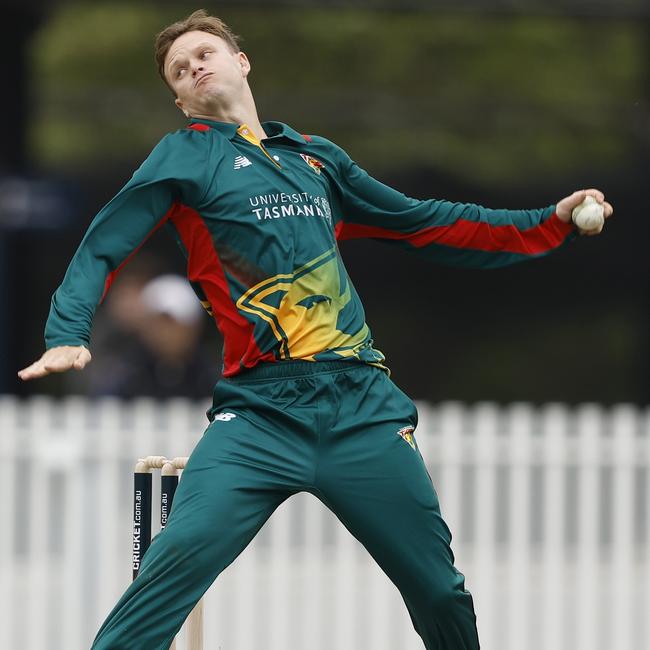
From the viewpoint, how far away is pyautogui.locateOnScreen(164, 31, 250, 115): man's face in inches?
175

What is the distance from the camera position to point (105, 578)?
25.4ft

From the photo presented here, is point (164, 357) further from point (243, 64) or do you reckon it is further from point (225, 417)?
point (225, 417)

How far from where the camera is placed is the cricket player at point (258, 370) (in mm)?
4109

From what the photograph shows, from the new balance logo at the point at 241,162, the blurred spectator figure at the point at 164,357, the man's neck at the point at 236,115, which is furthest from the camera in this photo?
the blurred spectator figure at the point at 164,357

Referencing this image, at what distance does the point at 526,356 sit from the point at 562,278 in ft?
13.1

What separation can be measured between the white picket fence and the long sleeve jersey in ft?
11.4

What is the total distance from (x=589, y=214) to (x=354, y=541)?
3.69 metres

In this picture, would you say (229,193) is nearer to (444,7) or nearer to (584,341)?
(444,7)

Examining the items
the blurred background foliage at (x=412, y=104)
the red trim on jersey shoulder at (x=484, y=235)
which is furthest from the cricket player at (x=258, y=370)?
the blurred background foliage at (x=412, y=104)

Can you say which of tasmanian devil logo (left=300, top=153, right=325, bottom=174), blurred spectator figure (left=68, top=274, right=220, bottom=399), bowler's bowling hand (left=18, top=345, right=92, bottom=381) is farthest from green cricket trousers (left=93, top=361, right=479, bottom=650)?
blurred spectator figure (left=68, top=274, right=220, bottom=399)

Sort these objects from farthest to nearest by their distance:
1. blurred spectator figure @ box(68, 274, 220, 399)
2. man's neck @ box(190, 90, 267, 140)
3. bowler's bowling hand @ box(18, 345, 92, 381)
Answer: blurred spectator figure @ box(68, 274, 220, 399) < man's neck @ box(190, 90, 267, 140) < bowler's bowling hand @ box(18, 345, 92, 381)

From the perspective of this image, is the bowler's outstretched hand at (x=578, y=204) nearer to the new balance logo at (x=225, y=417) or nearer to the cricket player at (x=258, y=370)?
the cricket player at (x=258, y=370)

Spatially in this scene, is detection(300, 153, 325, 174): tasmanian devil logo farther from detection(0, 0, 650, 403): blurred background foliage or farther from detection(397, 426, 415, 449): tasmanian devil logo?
detection(0, 0, 650, 403): blurred background foliage

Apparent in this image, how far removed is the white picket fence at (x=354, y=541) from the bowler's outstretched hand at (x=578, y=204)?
3227mm
